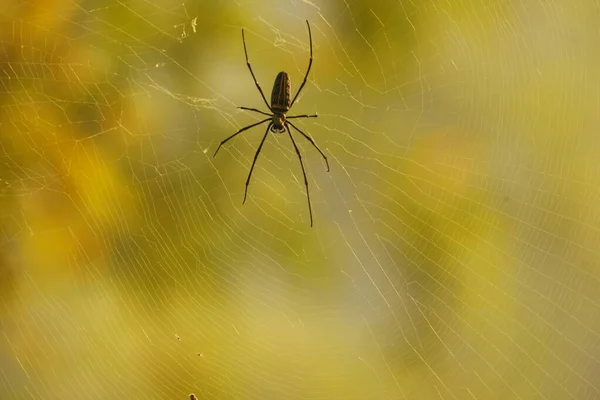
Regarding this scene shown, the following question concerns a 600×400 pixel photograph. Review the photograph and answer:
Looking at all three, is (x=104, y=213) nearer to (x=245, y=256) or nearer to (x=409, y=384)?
(x=245, y=256)

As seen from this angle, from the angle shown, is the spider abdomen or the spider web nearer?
the spider abdomen

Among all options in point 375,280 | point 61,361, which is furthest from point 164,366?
point 375,280

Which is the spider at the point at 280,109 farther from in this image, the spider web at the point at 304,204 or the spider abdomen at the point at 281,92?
the spider web at the point at 304,204

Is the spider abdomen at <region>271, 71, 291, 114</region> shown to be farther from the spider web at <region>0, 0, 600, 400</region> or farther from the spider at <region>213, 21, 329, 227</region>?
the spider web at <region>0, 0, 600, 400</region>

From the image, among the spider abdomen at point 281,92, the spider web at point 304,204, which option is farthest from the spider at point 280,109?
the spider web at point 304,204

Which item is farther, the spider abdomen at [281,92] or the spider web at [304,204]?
the spider web at [304,204]

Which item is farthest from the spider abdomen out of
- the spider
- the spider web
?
the spider web
